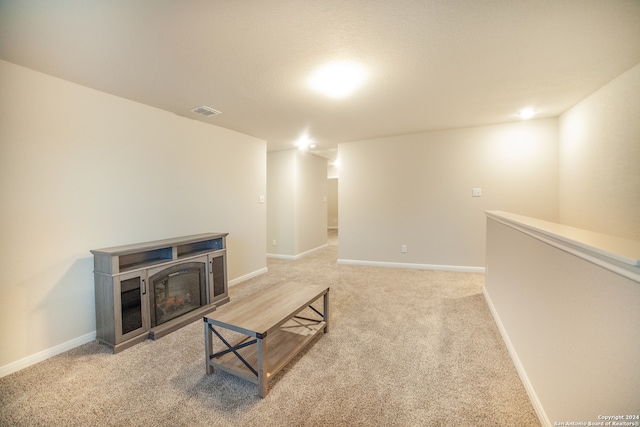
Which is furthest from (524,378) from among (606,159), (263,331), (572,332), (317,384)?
(606,159)

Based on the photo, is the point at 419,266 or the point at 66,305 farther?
the point at 419,266

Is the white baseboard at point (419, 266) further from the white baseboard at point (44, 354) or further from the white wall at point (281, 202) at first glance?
the white baseboard at point (44, 354)

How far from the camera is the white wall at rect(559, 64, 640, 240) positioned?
231cm

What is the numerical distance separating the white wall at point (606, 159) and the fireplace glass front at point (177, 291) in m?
4.26

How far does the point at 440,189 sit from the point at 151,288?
4.27m

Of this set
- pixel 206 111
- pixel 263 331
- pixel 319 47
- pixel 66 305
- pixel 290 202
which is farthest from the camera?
pixel 290 202

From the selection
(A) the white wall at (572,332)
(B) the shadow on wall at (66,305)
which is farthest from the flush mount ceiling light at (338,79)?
(B) the shadow on wall at (66,305)

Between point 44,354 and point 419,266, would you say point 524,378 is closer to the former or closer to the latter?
point 419,266

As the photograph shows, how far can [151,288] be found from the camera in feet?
8.03

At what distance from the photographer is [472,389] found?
5.52 feet

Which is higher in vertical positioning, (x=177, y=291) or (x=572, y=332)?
(x=572, y=332)

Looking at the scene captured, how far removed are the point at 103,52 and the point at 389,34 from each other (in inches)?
80.3

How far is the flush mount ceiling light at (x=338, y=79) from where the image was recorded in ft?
7.09

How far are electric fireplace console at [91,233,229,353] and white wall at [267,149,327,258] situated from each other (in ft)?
8.27
